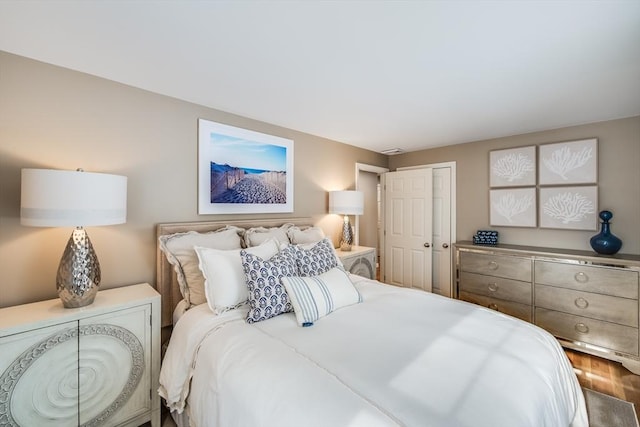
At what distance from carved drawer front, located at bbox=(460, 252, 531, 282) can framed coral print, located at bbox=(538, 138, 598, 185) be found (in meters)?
1.01

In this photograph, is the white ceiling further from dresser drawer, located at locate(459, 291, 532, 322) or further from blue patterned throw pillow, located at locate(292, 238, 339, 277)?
dresser drawer, located at locate(459, 291, 532, 322)

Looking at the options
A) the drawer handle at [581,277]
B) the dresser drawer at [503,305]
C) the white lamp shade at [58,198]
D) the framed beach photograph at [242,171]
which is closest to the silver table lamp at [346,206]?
the framed beach photograph at [242,171]

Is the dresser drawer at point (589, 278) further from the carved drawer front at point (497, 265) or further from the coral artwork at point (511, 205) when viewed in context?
the coral artwork at point (511, 205)

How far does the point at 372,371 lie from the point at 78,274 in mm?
1653

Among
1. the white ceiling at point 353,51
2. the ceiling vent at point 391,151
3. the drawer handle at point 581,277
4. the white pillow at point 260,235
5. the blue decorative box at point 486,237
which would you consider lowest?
the drawer handle at point 581,277

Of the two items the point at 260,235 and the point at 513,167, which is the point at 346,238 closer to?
the point at 260,235

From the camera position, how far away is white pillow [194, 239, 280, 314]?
1.65 meters

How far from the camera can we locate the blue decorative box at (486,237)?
3.35m

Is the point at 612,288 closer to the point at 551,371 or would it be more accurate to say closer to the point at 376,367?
the point at 551,371

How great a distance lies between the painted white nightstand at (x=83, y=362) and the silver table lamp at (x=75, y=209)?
0.14 m

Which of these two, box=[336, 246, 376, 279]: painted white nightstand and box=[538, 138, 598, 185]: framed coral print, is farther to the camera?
box=[336, 246, 376, 279]: painted white nightstand

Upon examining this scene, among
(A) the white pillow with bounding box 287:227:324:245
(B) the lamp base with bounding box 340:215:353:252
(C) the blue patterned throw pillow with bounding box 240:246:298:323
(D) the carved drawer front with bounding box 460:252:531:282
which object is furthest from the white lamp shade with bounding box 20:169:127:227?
(D) the carved drawer front with bounding box 460:252:531:282

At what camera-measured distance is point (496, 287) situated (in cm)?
303

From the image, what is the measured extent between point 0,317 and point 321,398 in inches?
66.8
